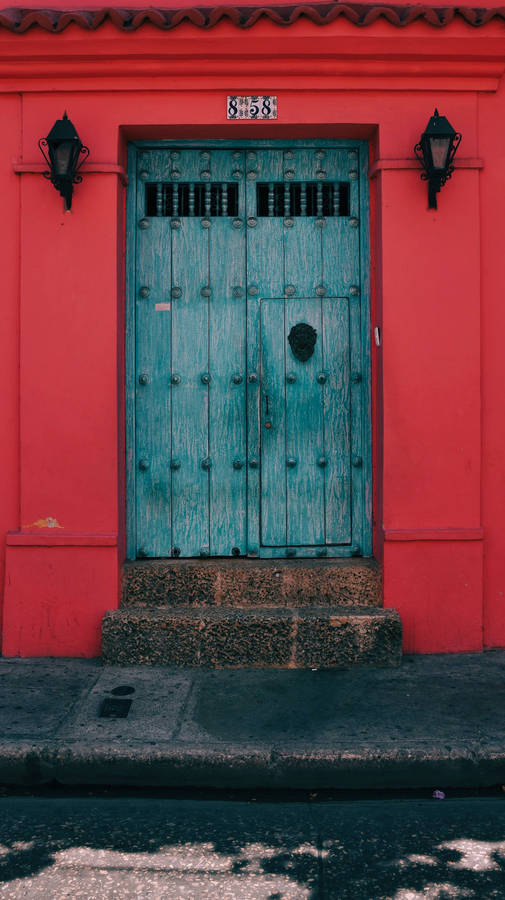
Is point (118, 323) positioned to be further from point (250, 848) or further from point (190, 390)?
point (250, 848)

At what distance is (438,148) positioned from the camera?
4684 millimetres

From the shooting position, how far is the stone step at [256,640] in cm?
470

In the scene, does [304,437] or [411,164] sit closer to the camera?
[411,164]

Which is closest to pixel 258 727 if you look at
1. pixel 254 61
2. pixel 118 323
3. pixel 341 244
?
pixel 118 323

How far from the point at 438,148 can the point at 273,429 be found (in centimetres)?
199

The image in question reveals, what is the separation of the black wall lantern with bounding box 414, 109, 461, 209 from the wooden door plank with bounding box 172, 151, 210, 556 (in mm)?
1466

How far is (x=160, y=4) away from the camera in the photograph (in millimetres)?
5012

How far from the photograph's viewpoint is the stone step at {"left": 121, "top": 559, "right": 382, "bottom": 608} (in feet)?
16.3

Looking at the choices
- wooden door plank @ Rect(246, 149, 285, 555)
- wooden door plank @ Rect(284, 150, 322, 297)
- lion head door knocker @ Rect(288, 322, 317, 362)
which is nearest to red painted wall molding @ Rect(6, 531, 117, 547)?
wooden door plank @ Rect(246, 149, 285, 555)

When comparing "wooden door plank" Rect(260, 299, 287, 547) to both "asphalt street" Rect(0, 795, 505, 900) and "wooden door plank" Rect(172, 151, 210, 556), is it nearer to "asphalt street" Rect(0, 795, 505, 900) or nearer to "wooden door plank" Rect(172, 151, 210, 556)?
"wooden door plank" Rect(172, 151, 210, 556)

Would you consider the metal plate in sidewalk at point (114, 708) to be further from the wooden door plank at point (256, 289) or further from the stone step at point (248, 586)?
the wooden door plank at point (256, 289)

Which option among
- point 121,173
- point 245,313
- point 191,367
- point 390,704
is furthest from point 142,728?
point 121,173

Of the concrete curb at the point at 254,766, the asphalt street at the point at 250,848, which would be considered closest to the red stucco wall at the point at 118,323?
the concrete curb at the point at 254,766

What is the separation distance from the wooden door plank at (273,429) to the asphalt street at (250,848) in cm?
206
